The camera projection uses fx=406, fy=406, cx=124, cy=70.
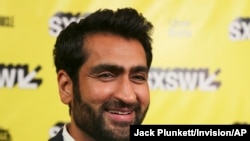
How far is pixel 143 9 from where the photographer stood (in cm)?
170

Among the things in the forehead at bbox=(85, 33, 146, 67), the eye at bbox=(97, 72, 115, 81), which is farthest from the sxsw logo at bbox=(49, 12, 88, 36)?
the eye at bbox=(97, 72, 115, 81)

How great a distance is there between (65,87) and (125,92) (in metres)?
0.25

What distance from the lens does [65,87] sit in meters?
1.69

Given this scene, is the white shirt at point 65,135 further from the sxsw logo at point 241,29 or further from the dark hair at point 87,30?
the sxsw logo at point 241,29

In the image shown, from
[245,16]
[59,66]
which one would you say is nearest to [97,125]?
[59,66]

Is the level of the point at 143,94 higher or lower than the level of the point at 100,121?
higher

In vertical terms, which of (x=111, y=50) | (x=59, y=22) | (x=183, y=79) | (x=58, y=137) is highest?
(x=59, y=22)

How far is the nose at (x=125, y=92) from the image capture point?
165 centimetres

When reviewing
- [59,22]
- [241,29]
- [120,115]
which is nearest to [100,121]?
[120,115]

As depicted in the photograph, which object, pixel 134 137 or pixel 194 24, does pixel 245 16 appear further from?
pixel 134 137

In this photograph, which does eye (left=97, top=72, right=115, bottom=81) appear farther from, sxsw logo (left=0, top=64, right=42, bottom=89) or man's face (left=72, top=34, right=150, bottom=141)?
sxsw logo (left=0, top=64, right=42, bottom=89)

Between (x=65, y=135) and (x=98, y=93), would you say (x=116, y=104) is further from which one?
(x=65, y=135)

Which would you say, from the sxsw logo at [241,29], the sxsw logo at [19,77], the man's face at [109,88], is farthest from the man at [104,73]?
the sxsw logo at [241,29]

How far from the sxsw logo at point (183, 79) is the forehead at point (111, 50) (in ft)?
0.31
